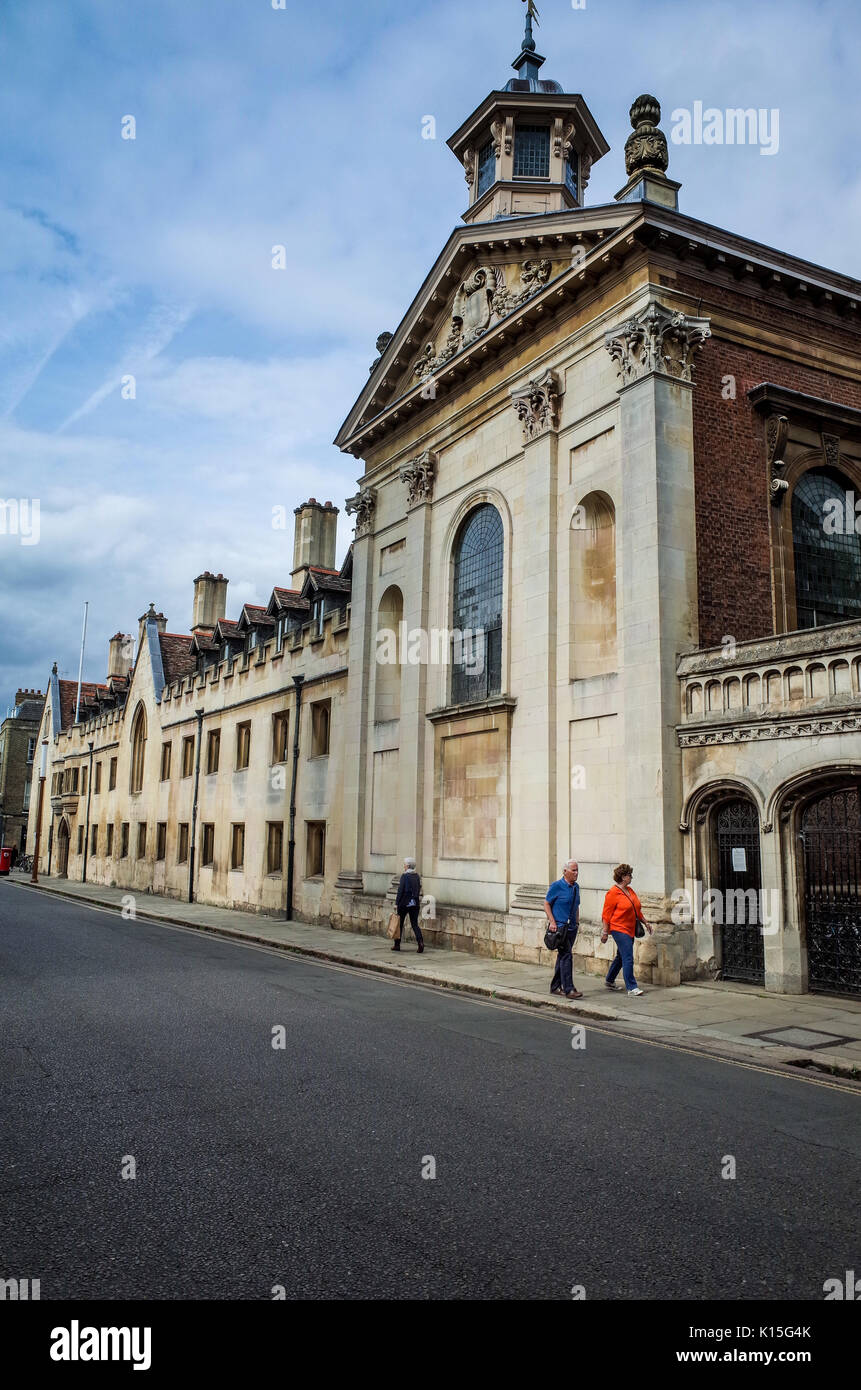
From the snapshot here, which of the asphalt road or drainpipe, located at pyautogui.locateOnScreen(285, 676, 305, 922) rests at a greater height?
drainpipe, located at pyautogui.locateOnScreen(285, 676, 305, 922)

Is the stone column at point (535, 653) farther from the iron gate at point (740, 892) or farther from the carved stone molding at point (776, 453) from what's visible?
→ the carved stone molding at point (776, 453)

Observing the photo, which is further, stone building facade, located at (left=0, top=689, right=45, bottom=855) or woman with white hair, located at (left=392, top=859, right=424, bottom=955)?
stone building facade, located at (left=0, top=689, right=45, bottom=855)

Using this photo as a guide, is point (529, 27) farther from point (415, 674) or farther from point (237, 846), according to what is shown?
point (237, 846)

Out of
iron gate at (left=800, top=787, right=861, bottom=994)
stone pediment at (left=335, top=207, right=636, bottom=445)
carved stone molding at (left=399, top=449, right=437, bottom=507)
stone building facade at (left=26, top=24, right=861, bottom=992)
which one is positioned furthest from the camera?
carved stone molding at (left=399, top=449, right=437, bottom=507)

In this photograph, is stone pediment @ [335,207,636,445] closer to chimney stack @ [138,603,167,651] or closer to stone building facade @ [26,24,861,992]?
stone building facade @ [26,24,861,992]

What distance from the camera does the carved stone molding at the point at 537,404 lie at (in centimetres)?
1825

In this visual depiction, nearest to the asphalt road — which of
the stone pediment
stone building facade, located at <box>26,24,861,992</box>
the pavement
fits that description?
the pavement

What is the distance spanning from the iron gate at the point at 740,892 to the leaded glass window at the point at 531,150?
18.2 m

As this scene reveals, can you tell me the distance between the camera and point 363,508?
25.6 meters

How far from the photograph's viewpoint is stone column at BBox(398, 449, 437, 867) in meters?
21.7

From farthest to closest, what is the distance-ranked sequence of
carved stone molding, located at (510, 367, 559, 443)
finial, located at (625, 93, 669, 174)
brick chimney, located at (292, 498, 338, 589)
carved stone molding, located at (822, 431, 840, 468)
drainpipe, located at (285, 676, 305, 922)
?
brick chimney, located at (292, 498, 338, 589), drainpipe, located at (285, 676, 305, 922), carved stone molding, located at (510, 367, 559, 443), carved stone molding, located at (822, 431, 840, 468), finial, located at (625, 93, 669, 174)

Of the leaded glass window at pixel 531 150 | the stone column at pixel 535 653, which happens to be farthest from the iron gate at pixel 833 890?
the leaded glass window at pixel 531 150

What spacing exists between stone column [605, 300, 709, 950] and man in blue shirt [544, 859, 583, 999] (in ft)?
5.69
